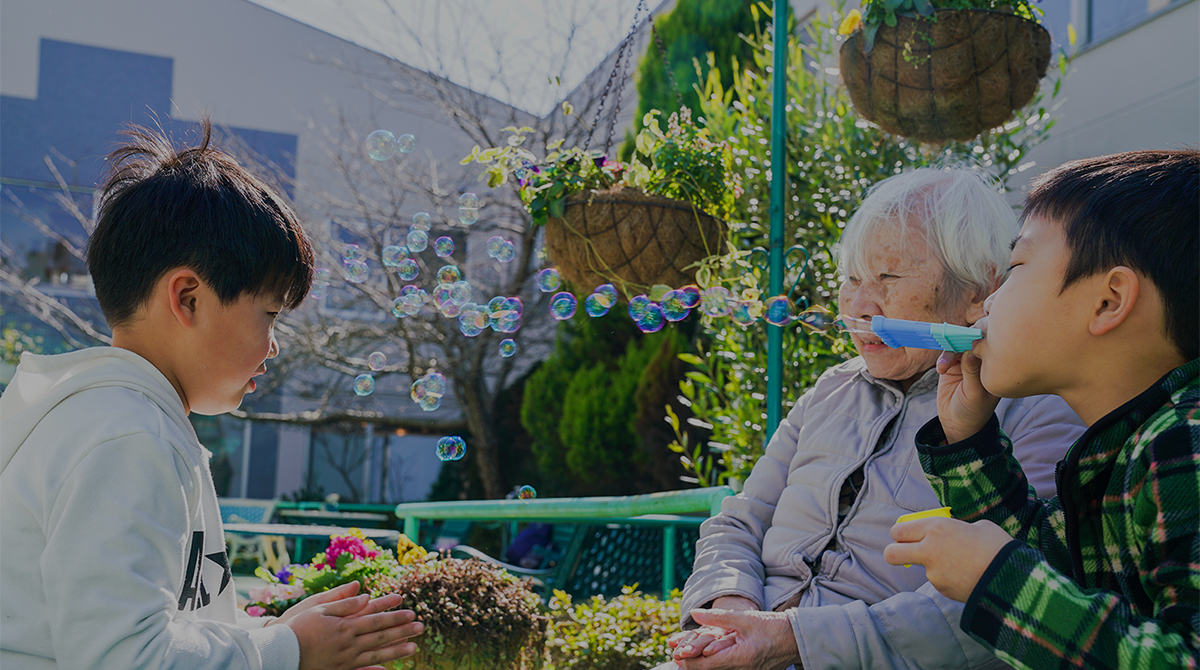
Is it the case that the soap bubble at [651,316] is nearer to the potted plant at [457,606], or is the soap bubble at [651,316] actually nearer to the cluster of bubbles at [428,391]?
the cluster of bubbles at [428,391]

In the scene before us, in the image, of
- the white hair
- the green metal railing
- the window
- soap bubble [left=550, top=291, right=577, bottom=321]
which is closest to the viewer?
the white hair

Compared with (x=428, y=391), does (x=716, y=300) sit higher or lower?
higher

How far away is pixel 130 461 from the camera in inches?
45.9

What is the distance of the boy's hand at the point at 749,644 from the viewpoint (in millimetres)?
1358

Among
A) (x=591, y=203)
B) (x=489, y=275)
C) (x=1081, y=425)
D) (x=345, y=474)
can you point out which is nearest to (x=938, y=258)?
(x=1081, y=425)

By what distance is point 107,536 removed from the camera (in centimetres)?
111

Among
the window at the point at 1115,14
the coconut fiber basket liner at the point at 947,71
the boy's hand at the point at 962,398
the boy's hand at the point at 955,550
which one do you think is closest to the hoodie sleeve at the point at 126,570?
the boy's hand at the point at 955,550

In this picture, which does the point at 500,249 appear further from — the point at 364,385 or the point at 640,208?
the point at 640,208

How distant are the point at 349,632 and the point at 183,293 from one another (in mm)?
616

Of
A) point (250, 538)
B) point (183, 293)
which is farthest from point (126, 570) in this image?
point (250, 538)

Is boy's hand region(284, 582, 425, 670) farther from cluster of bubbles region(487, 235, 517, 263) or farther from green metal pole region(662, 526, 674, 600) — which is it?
cluster of bubbles region(487, 235, 517, 263)

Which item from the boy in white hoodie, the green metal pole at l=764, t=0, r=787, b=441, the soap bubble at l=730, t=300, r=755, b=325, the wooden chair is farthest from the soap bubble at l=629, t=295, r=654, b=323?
the wooden chair

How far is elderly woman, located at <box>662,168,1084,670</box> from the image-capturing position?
1348mm

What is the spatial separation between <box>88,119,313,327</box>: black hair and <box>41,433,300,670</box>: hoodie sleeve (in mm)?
351
